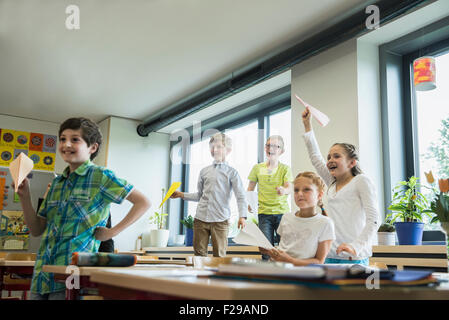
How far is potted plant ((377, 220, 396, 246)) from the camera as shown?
3.36 metres

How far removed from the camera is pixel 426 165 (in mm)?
3775

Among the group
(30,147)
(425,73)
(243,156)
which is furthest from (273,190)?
(30,147)

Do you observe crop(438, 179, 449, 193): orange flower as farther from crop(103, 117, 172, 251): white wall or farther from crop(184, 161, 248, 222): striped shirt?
crop(103, 117, 172, 251): white wall

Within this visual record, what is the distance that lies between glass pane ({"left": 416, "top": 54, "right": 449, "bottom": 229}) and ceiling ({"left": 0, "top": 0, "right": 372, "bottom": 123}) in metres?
0.90

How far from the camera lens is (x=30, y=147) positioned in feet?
24.0

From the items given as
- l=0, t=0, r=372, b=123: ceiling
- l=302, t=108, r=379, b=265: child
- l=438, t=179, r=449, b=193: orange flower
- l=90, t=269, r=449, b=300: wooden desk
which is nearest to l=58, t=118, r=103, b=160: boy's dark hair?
l=90, t=269, r=449, b=300: wooden desk

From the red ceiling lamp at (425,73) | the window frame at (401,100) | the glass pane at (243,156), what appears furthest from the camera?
the glass pane at (243,156)

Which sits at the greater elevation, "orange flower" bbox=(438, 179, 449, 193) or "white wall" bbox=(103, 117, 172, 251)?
"white wall" bbox=(103, 117, 172, 251)

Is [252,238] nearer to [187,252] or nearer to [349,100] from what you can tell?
[349,100]

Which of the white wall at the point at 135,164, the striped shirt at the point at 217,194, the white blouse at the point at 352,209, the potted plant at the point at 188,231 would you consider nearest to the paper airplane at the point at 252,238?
the white blouse at the point at 352,209

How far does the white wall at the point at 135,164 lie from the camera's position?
7098 millimetres

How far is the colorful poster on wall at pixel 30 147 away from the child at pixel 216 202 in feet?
14.0

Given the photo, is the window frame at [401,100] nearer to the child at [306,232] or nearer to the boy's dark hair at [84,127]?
the child at [306,232]

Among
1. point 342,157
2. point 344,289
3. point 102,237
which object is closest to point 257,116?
point 342,157
